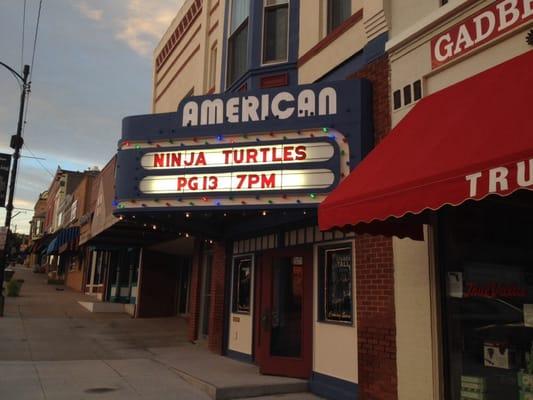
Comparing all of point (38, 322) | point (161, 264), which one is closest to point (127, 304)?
point (161, 264)

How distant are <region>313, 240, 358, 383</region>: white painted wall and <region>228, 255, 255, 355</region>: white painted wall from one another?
2.56 meters

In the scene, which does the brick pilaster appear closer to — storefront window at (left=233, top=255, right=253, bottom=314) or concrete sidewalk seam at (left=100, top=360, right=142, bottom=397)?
storefront window at (left=233, top=255, right=253, bottom=314)

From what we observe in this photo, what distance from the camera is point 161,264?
68.4 ft

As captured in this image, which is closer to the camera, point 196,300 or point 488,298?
point 488,298

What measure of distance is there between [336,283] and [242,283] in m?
3.74

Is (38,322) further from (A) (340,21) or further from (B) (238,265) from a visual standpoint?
(A) (340,21)

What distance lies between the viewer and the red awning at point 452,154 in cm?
423

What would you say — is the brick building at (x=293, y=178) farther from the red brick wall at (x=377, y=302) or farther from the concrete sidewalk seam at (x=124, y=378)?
the concrete sidewalk seam at (x=124, y=378)

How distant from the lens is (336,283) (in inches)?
346

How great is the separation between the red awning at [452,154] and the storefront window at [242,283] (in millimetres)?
5938

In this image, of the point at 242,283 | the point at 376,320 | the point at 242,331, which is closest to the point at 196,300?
the point at 242,283

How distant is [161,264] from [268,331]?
11.8 metres

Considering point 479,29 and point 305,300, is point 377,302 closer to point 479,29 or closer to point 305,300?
point 305,300

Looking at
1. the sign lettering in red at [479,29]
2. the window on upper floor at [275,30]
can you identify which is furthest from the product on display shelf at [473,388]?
the window on upper floor at [275,30]
